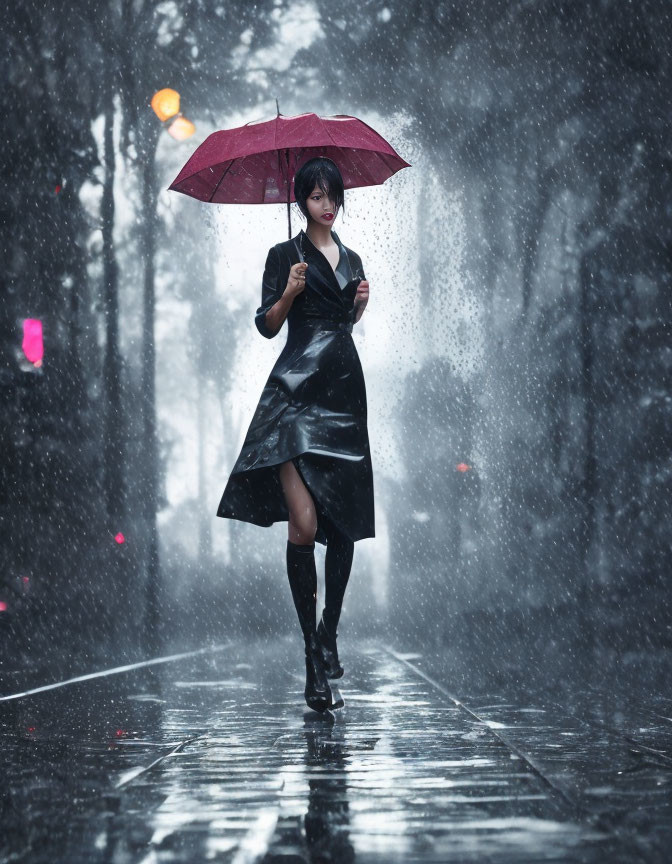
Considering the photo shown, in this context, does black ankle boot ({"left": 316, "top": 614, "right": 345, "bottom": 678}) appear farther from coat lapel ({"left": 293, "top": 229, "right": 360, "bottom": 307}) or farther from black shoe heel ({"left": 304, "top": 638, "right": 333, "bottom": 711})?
coat lapel ({"left": 293, "top": 229, "right": 360, "bottom": 307})

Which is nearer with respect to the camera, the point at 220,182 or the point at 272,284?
the point at 272,284

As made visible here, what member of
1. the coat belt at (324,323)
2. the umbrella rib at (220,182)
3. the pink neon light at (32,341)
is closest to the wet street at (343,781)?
the coat belt at (324,323)

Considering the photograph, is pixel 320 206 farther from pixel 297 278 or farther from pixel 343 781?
pixel 343 781

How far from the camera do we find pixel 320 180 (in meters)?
4.51

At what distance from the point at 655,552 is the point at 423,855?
1154 cm

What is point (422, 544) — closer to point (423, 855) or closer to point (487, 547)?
point (487, 547)

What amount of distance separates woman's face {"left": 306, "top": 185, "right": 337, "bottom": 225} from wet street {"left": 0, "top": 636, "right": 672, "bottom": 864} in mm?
1884

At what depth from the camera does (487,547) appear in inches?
912

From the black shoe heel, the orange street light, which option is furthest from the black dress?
the orange street light

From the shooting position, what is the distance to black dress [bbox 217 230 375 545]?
14.4 ft

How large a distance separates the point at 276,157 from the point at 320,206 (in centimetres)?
80

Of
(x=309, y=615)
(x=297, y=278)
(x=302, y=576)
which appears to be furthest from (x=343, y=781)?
(x=297, y=278)

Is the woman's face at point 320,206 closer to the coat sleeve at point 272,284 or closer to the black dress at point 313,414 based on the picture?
the black dress at point 313,414

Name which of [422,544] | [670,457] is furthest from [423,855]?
[422,544]
